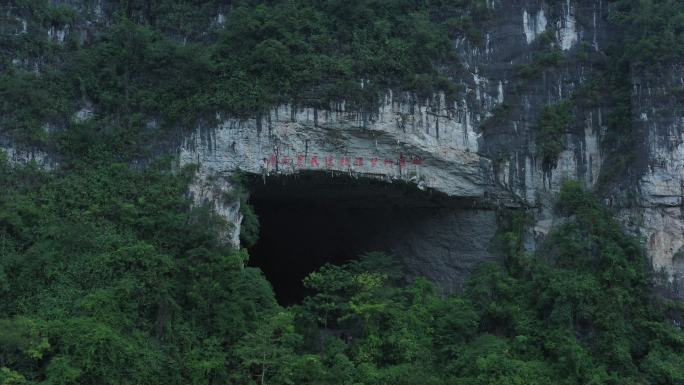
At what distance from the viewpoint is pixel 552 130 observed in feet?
60.3

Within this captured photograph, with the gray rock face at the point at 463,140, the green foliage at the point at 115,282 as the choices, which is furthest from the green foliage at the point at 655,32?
the green foliage at the point at 115,282

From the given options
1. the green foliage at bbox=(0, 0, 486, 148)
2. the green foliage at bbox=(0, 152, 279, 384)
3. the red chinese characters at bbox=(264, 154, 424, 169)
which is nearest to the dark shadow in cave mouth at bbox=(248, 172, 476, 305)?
the red chinese characters at bbox=(264, 154, 424, 169)

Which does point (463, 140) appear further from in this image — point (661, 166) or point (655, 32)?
point (655, 32)

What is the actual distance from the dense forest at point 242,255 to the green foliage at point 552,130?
9 centimetres

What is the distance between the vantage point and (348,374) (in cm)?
1498

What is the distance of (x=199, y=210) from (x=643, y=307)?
8.30 m

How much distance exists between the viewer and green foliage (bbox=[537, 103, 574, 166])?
60.2ft

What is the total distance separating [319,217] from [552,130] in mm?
5948

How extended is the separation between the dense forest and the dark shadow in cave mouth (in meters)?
1.52

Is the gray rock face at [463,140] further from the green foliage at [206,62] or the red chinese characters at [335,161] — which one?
the green foliage at [206,62]

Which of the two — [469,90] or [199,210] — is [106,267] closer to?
[199,210]

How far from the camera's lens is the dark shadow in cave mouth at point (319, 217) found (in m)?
18.6

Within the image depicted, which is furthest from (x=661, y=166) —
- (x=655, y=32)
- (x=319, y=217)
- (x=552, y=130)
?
(x=319, y=217)

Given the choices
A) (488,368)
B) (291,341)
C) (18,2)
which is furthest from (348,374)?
(18,2)
